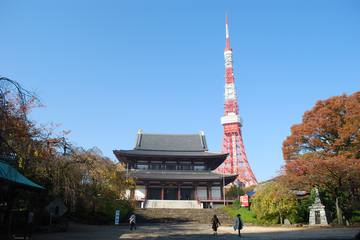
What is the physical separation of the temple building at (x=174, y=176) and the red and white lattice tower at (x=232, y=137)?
83.3 feet

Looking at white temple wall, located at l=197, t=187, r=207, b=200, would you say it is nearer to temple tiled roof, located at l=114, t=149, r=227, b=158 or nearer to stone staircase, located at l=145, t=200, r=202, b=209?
stone staircase, located at l=145, t=200, r=202, b=209

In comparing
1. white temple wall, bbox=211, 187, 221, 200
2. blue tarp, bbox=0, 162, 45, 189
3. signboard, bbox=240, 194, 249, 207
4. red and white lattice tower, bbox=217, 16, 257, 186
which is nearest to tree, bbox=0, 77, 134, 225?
blue tarp, bbox=0, 162, 45, 189

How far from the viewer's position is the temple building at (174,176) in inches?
1496

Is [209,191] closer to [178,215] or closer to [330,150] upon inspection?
[178,215]

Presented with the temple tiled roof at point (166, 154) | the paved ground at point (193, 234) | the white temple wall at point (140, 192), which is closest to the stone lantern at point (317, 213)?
the paved ground at point (193, 234)

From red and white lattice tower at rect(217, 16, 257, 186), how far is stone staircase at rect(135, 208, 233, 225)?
33.7 meters

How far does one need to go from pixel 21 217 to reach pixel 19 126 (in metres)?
8.58

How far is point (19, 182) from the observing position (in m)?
9.59

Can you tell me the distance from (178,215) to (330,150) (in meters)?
17.2

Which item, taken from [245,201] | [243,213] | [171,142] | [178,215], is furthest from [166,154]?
[243,213]

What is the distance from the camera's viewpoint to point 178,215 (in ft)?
106

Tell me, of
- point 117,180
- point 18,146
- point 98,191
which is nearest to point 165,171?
point 117,180

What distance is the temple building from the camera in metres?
38.0

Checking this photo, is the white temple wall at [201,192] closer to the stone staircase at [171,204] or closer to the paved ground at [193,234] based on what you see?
the stone staircase at [171,204]
